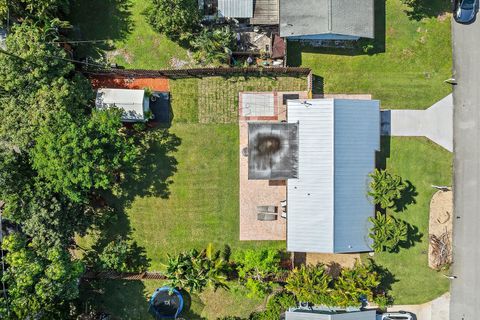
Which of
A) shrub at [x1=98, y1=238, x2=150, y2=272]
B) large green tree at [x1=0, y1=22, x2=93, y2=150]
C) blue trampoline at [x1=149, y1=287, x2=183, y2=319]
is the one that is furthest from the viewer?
blue trampoline at [x1=149, y1=287, x2=183, y2=319]

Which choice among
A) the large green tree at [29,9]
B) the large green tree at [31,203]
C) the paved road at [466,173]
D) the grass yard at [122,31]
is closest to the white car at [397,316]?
the paved road at [466,173]

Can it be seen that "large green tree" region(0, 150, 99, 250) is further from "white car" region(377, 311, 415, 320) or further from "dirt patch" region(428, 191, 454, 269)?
"dirt patch" region(428, 191, 454, 269)

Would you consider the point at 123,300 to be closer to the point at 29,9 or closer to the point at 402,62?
the point at 29,9

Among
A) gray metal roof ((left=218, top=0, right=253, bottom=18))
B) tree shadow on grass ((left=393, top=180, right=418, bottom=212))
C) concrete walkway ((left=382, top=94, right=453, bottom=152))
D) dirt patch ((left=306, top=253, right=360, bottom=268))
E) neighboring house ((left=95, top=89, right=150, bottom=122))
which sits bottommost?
dirt patch ((left=306, top=253, right=360, bottom=268))

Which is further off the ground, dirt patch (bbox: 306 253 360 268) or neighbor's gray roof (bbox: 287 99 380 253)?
neighbor's gray roof (bbox: 287 99 380 253)

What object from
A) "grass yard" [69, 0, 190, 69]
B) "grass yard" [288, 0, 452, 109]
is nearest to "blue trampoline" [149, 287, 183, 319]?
"grass yard" [69, 0, 190, 69]

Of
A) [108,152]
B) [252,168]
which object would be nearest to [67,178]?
[108,152]
